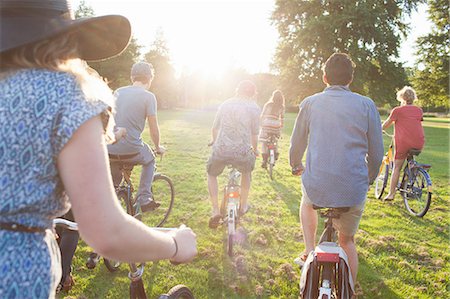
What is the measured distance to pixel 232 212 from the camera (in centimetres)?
535

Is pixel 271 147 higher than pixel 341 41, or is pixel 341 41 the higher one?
pixel 341 41

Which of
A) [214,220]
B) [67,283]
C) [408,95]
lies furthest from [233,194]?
[408,95]

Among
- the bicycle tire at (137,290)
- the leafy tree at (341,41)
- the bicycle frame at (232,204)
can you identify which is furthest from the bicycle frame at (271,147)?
the leafy tree at (341,41)

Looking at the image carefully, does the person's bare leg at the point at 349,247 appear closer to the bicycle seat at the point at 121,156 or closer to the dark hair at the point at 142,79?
the bicycle seat at the point at 121,156

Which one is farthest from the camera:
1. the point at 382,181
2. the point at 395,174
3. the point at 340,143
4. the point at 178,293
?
the point at 382,181

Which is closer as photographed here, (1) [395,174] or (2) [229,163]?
(2) [229,163]

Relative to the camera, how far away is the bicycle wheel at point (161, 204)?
6.43 metres

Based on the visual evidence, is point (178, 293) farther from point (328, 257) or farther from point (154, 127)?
point (154, 127)

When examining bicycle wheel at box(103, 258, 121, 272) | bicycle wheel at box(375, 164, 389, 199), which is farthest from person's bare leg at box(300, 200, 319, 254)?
bicycle wheel at box(375, 164, 389, 199)

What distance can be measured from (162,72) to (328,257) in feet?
221

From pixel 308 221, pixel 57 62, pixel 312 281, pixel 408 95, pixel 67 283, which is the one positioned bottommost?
pixel 67 283

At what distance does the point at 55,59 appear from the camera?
48.5 inches

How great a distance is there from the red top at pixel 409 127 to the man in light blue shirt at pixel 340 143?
448 cm

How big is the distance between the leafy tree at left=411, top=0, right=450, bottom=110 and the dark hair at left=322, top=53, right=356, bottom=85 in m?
37.5
